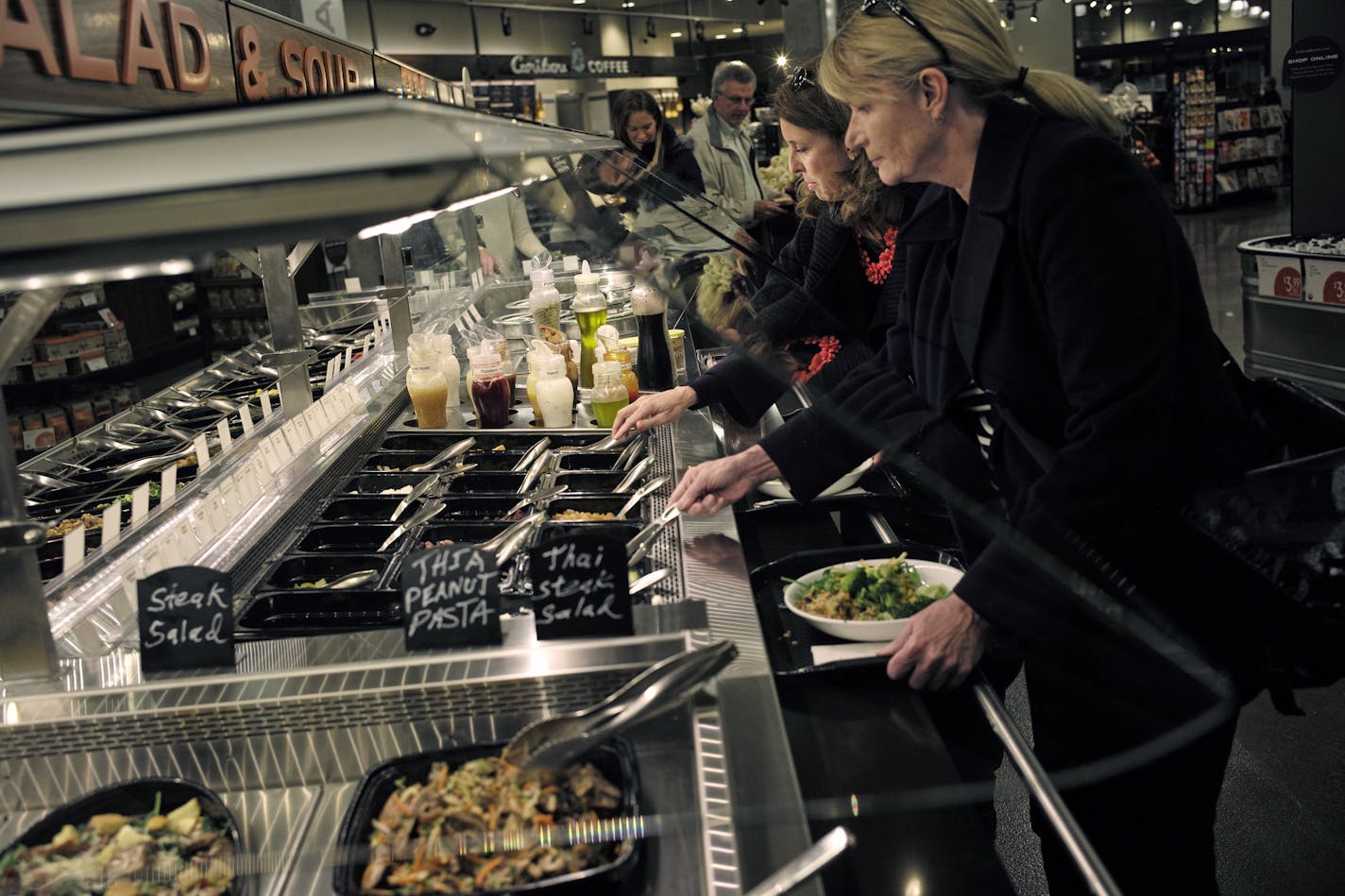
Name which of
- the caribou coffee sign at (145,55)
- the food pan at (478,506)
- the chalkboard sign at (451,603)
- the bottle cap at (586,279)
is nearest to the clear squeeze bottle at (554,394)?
the food pan at (478,506)

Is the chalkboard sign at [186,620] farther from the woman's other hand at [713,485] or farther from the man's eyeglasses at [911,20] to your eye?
the man's eyeglasses at [911,20]

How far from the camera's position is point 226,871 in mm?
1162

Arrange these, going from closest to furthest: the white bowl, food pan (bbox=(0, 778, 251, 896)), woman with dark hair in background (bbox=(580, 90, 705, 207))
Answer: food pan (bbox=(0, 778, 251, 896))
the white bowl
woman with dark hair in background (bbox=(580, 90, 705, 207))

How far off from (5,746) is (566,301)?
2.67m

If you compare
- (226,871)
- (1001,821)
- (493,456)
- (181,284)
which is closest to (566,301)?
(493,456)

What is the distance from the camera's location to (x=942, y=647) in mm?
1542

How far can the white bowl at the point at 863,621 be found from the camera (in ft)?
5.49

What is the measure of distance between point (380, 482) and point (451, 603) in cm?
100

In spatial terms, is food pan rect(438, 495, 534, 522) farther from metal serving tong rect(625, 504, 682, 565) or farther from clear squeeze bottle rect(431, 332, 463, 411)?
clear squeeze bottle rect(431, 332, 463, 411)

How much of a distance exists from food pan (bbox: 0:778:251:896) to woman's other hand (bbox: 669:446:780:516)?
1.00 metres

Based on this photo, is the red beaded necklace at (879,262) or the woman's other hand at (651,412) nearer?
the woman's other hand at (651,412)

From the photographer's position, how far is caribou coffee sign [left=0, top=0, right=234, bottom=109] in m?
1.40

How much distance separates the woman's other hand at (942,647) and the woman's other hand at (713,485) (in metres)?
0.55

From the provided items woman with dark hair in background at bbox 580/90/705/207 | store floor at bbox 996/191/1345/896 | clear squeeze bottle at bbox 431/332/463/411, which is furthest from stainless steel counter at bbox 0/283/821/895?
woman with dark hair in background at bbox 580/90/705/207
